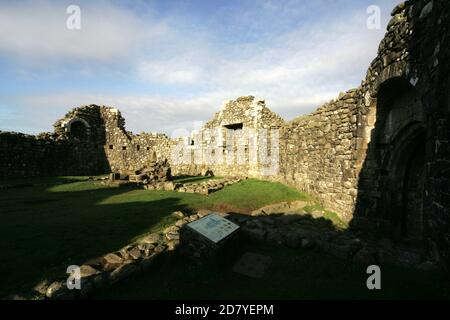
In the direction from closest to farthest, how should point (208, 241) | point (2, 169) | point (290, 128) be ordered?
point (208, 241) < point (290, 128) < point (2, 169)

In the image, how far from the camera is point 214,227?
515 cm

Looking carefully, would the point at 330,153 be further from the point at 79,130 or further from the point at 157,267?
the point at 79,130

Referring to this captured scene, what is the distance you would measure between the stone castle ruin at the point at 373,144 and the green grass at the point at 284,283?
63cm

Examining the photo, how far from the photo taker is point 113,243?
17.1 feet

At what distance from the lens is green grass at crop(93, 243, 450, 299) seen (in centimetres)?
362

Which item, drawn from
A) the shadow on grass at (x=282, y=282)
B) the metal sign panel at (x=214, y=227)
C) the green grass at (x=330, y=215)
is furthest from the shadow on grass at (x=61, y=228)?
the green grass at (x=330, y=215)

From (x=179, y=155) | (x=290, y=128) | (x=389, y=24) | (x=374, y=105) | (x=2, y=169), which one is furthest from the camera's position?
(x=179, y=155)

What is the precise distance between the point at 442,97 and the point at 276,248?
3.82 metres

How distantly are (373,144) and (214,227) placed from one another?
5.13 meters

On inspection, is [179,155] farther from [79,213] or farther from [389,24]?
[389,24]

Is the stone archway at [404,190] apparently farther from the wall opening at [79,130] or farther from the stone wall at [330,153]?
the wall opening at [79,130]

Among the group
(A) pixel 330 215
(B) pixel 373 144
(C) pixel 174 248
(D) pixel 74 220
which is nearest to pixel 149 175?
(D) pixel 74 220

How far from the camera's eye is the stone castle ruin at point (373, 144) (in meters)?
4.04
